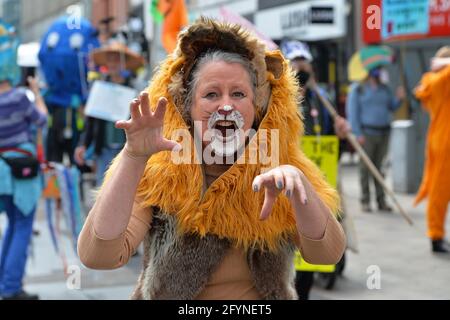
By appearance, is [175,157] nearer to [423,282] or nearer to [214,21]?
[214,21]

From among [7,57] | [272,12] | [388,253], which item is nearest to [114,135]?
[7,57]

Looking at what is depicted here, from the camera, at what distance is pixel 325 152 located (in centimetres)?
530

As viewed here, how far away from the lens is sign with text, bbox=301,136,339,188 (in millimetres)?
5250

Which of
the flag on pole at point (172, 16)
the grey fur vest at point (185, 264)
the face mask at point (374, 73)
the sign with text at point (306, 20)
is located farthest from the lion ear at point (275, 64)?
the sign with text at point (306, 20)

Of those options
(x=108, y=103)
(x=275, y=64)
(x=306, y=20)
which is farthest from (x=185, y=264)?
(x=306, y=20)

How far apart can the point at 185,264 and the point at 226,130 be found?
39cm

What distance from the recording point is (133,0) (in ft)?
93.7

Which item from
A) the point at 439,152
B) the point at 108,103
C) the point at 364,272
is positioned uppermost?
the point at 108,103

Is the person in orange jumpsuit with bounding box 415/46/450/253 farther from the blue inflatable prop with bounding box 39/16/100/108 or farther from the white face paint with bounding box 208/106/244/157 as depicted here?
the white face paint with bounding box 208/106/244/157

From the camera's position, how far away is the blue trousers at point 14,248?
5.30 metres

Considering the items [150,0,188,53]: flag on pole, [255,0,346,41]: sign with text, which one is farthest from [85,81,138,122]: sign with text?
[255,0,346,41]: sign with text

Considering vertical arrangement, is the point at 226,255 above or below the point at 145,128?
below

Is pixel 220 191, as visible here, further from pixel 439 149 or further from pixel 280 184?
A: pixel 439 149

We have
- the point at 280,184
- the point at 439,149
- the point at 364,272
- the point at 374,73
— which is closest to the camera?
the point at 280,184
